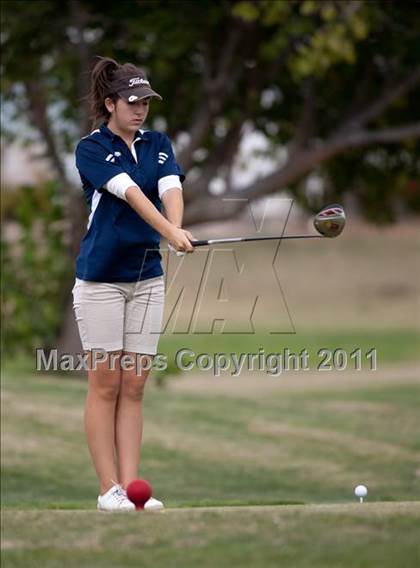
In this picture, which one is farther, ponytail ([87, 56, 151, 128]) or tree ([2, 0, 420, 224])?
tree ([2, 0, 420, 224])

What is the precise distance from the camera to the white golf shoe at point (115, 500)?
6582 millimetres

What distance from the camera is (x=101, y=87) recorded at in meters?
6.91

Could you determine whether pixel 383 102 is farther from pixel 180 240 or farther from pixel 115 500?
pixel 115 500

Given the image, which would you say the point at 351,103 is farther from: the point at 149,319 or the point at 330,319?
the point at 330,319

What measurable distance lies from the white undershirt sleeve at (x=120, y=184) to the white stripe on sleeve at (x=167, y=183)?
12.7 inches

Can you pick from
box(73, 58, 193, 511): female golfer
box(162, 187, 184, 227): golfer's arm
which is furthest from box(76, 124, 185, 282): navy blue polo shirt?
box(162, 187, 184, 227): golfer's arm

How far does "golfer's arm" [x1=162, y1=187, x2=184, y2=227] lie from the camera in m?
6.77

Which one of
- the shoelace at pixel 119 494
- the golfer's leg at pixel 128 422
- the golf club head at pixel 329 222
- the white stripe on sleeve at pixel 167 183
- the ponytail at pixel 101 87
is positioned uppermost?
the ponytail at pixel 101 87

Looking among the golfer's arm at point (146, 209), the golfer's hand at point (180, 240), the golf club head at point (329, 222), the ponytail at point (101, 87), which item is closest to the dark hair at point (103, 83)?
the ponytail at point (101, 87)

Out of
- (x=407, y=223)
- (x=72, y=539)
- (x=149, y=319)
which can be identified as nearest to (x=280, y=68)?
(x=149, y=319)

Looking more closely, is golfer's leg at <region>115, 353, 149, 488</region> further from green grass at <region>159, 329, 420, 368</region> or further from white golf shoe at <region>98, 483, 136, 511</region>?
green grass at <region>159, 329, 420, 368</region>

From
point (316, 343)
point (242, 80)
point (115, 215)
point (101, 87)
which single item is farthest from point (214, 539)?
point (316, 343)

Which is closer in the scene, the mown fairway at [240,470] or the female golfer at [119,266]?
the mown fairway at [240,470]

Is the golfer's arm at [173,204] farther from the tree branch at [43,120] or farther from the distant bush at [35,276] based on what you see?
the distant bush at [35,276]
